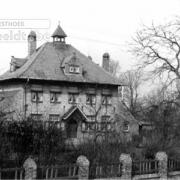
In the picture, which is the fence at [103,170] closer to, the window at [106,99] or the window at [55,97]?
the window at [55,97]

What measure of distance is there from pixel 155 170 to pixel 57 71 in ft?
69.9

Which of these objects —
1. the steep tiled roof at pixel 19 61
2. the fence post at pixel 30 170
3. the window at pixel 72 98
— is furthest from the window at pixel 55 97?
the fence post at pixel 30 170

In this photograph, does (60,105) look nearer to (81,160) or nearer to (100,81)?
(100,81)

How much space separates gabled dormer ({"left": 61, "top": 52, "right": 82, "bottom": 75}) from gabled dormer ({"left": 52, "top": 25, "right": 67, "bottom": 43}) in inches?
156

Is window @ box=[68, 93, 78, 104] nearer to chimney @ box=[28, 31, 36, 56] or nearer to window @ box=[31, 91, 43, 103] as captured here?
window @ box=[31, 91, 43, 103]

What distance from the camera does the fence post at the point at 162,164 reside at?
848 inches

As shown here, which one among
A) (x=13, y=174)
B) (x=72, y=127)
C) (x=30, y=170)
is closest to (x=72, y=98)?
(x=72, y=127)

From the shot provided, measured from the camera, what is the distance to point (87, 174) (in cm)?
1819

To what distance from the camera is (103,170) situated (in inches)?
761

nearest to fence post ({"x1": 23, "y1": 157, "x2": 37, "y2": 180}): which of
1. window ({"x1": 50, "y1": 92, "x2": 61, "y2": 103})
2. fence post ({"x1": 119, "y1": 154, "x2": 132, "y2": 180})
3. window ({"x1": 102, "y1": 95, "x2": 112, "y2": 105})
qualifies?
fence post ({"x1": 119, "y1": 154, "x2": 132, "y2": 180})

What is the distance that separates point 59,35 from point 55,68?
5646 millimetres

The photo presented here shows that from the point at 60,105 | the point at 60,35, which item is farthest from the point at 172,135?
the point at 60,35

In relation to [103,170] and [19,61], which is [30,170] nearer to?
[103,170]

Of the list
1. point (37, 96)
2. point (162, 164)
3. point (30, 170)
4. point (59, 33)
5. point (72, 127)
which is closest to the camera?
point (30, 170)
